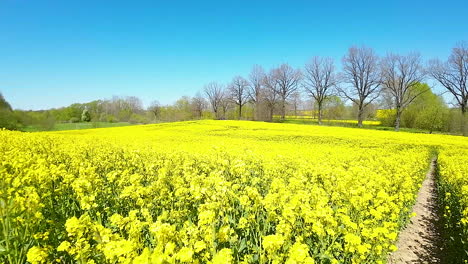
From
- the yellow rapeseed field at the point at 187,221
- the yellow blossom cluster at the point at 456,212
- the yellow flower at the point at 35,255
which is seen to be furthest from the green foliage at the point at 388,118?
the yellow flower at the point at 35,255

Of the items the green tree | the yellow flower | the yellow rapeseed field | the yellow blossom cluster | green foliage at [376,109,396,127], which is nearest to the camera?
the yellow flower

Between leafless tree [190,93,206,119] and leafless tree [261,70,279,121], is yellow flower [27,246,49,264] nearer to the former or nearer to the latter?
leafless tree [261,70,279,121]

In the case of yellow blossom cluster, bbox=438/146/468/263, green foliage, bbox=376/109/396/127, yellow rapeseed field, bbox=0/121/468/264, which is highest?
green foliage, bbox=376/109/396/127

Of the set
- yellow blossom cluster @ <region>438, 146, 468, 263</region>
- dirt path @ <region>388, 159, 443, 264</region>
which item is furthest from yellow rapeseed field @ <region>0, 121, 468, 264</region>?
dirt path @ <region>388, 159, 443, 264</region>

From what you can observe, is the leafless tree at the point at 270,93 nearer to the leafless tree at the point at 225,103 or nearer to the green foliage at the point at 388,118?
the leafless tree at the point at 225,103

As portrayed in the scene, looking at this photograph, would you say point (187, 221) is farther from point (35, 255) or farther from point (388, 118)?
point (388, 118)

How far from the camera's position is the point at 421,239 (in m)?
6.32

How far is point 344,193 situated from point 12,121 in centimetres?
3629

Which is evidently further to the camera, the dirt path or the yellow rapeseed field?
the dirt path

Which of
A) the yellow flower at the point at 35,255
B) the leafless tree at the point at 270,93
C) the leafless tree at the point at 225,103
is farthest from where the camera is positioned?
the leafless tree at the point at 225,103

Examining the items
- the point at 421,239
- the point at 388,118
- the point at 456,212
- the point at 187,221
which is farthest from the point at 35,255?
the point at 388,118

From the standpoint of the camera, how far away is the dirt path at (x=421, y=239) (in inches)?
217

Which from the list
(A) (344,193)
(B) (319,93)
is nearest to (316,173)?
(A) (344,193)

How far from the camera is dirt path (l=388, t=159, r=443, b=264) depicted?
5500mm
